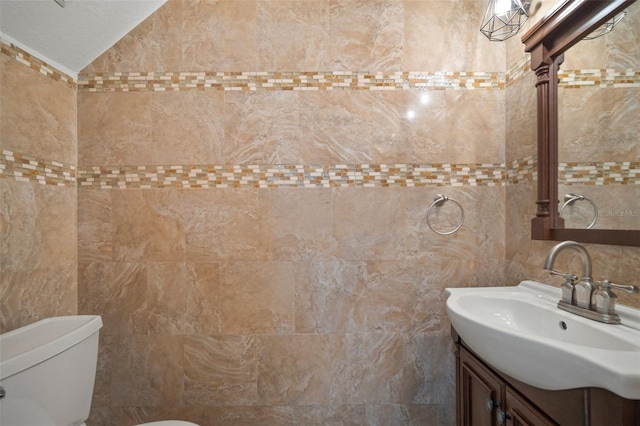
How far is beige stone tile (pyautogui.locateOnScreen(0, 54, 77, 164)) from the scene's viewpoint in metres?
1.29

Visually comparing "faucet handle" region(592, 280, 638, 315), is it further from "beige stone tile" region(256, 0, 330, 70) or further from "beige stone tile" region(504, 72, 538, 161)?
"beige stone tile" region(256, 0, 330, 70)

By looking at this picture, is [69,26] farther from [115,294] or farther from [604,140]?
[604,140]

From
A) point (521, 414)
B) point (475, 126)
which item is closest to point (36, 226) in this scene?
point (521, 414)

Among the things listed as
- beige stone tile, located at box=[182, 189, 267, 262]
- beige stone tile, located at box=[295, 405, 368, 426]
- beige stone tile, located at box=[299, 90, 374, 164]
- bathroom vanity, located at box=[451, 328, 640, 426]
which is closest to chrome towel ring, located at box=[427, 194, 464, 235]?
beige stone tile, located at box=[299, 90, 374, 164]

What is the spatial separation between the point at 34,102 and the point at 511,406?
2338 mm

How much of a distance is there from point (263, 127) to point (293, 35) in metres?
0.52

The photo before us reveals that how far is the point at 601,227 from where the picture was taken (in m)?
1.06

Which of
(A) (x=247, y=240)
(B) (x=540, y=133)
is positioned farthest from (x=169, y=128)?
(B) (x=540, y=133)

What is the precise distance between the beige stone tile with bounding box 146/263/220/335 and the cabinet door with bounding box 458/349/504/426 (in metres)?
1.21

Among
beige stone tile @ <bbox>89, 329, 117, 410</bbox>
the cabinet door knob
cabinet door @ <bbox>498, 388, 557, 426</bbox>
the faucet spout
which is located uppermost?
the faucet spout

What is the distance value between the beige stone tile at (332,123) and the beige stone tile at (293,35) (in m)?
0.18

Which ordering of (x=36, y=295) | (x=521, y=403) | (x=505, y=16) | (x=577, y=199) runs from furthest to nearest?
(x=505, y=16) → (x=36, y=295) → (x=577, y=199) → (x=521, y=403)

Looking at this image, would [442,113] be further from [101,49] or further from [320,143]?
[101,49]

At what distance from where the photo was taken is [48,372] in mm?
1055
